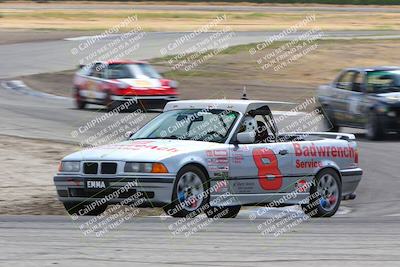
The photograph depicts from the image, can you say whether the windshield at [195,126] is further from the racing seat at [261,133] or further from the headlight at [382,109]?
the headlight at [382,109]

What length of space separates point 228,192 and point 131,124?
35.9 feet

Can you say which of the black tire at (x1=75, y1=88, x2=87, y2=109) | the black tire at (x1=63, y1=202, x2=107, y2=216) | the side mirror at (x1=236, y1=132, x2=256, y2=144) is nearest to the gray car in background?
the black tire at (x1=75, y1=88, x2=87, y2=109)

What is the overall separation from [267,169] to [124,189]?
1.86 metres

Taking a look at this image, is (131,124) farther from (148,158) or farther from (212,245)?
(212,245)

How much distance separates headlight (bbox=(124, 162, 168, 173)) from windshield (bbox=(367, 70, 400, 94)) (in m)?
11.1

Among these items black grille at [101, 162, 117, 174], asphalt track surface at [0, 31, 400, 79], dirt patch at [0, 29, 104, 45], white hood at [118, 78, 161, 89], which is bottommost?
black grille at [101, 162, 117, 174]

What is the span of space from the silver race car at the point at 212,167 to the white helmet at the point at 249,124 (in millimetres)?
11

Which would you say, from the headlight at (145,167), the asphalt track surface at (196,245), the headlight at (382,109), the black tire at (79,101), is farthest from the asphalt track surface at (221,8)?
the asphalt track surface at (196,245)

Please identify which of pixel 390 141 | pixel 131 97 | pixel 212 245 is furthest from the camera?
pixel 131 97

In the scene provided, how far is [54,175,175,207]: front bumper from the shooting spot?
11.3 m

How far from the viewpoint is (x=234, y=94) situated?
98.3ft

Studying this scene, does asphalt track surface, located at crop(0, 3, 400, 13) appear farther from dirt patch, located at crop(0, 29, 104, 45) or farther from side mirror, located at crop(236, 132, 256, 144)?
side mirror, located at crop(236, 132, 256, 144)

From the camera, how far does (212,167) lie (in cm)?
1182

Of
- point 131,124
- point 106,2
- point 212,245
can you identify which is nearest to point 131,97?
point 131,124
